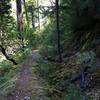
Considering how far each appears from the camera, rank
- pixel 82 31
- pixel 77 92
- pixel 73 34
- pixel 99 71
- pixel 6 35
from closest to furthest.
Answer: pixel 77 92 → pixel 99 71 → pixel 82 31 → pixel 73 34 → pixel 6 35

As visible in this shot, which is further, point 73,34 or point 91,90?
point 73,34

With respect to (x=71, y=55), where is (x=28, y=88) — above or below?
below

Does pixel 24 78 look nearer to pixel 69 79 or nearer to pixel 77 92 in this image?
pixel 69 79

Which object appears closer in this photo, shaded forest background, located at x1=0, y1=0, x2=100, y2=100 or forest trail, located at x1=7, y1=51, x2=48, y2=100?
forest trail, located at x1=7, y1=51, x2=48, y2=100

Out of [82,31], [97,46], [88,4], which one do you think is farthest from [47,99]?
[82,31]

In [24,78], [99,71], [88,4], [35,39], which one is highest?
[88,4]

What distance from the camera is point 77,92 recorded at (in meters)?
8.79

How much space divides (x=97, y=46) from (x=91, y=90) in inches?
112

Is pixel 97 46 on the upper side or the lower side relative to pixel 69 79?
A: upper

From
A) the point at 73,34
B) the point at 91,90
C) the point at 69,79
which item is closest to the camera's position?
the point at 91,90

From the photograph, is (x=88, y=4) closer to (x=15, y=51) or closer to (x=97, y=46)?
(x=97, y=46)

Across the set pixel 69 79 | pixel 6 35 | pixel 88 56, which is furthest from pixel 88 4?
pixel 6 35

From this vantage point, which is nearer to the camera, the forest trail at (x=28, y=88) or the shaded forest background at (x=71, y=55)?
the forest trail at (x=28, y=88)

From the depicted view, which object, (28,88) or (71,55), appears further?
(71,55)
